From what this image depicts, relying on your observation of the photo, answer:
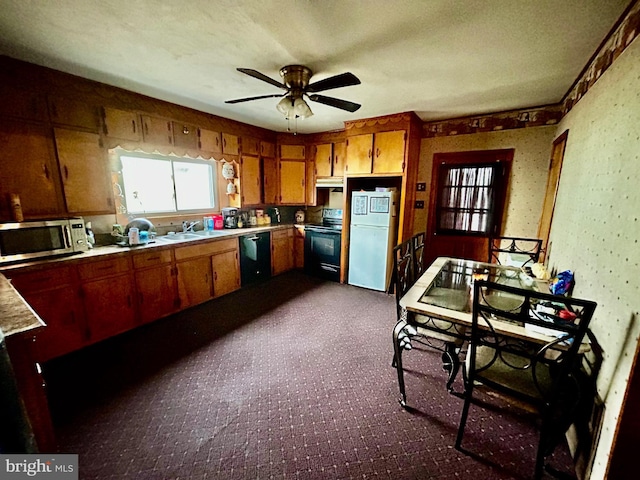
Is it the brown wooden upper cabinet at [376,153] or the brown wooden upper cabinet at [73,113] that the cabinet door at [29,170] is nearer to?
the brown wooden upper cabinet at [73,113]

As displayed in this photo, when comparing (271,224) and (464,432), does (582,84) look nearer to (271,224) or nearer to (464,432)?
(464,432)

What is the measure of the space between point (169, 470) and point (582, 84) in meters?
3.99

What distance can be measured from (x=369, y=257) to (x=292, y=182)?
1937 millimetres

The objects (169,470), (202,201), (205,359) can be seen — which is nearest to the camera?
(169,470)

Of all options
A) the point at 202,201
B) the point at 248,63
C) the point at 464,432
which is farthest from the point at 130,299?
the point at 464,432

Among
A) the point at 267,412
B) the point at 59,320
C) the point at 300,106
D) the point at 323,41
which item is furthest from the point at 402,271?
the point at 59,320

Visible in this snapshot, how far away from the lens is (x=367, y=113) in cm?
338

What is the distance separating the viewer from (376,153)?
3.60 metres

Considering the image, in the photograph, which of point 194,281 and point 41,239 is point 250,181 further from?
point 41,239

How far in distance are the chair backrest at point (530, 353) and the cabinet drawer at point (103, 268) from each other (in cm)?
291

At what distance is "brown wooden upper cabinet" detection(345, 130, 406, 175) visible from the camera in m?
3.45

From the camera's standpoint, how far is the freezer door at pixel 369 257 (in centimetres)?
370

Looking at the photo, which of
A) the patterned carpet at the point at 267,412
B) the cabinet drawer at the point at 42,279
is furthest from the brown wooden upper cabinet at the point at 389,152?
the cabinet drawer at the point at 42,279

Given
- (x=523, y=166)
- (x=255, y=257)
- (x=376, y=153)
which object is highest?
(x=376, y=153)
